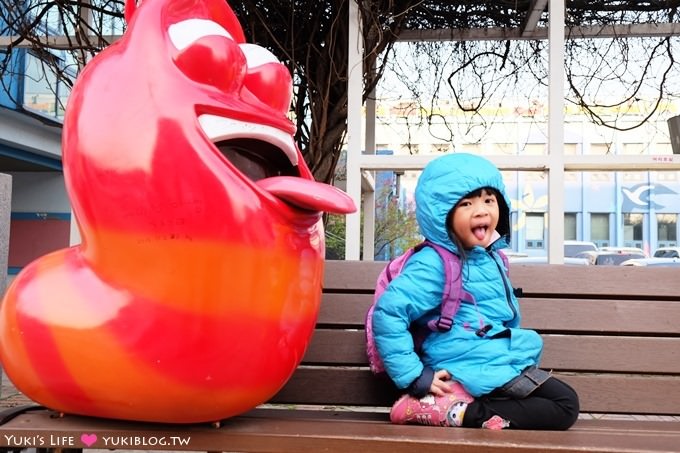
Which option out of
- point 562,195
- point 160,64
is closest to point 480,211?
point 160,64

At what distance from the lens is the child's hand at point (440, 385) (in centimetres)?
184

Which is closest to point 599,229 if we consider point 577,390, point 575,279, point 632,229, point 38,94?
point 632,229

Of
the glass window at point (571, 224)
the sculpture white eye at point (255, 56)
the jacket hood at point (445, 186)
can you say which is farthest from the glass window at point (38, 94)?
the jacket hood at point (445, 186)

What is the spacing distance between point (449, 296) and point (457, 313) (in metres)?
0.07

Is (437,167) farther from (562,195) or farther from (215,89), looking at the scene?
(562,195)

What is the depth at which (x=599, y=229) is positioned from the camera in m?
7.67

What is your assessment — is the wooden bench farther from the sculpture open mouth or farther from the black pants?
the sculpture open mouth

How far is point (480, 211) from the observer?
1.93 m

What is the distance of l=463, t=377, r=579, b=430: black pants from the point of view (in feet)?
5.96

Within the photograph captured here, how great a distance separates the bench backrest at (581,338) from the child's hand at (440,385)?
16.0 inches

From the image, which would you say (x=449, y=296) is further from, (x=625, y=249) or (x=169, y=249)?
(x=625, y=249)

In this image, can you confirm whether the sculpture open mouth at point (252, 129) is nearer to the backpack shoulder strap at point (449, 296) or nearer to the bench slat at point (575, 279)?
the backpack shoulder strap at point (449, 296)

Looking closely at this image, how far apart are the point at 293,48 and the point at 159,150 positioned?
2.32m

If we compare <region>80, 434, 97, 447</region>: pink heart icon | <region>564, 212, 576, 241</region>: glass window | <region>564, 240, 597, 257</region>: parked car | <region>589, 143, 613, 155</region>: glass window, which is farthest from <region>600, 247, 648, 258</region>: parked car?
<region>80, 434, 97, 447</region>: pink heart icon
